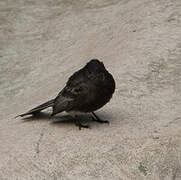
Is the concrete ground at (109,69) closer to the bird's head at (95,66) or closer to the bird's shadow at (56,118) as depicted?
the bird's shadow at (56,118)

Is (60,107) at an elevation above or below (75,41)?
above

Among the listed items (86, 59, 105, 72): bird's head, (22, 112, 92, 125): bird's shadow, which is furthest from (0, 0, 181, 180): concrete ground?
(86, 59, 105, 72): bird's head

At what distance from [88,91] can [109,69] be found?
235cm

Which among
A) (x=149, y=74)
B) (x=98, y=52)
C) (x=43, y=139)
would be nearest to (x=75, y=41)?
(x=98, y=52)

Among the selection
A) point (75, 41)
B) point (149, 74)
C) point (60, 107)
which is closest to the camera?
point (60, 107)

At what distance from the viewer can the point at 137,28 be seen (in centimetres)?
976

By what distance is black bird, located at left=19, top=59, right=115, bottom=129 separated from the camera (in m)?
5.76

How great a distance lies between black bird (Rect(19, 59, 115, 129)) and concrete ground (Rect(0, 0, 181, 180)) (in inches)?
10.4

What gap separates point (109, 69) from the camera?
8070 mm

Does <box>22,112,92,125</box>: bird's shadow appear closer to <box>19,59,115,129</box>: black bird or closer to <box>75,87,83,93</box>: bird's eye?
<box>19,59,115,129</box>: black bird

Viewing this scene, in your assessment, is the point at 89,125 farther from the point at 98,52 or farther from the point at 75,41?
the point at 75,41

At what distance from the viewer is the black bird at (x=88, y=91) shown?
227 inches

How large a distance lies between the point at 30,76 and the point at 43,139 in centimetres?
461

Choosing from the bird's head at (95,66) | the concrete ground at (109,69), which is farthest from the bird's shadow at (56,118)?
the bird's head at (95,66)
